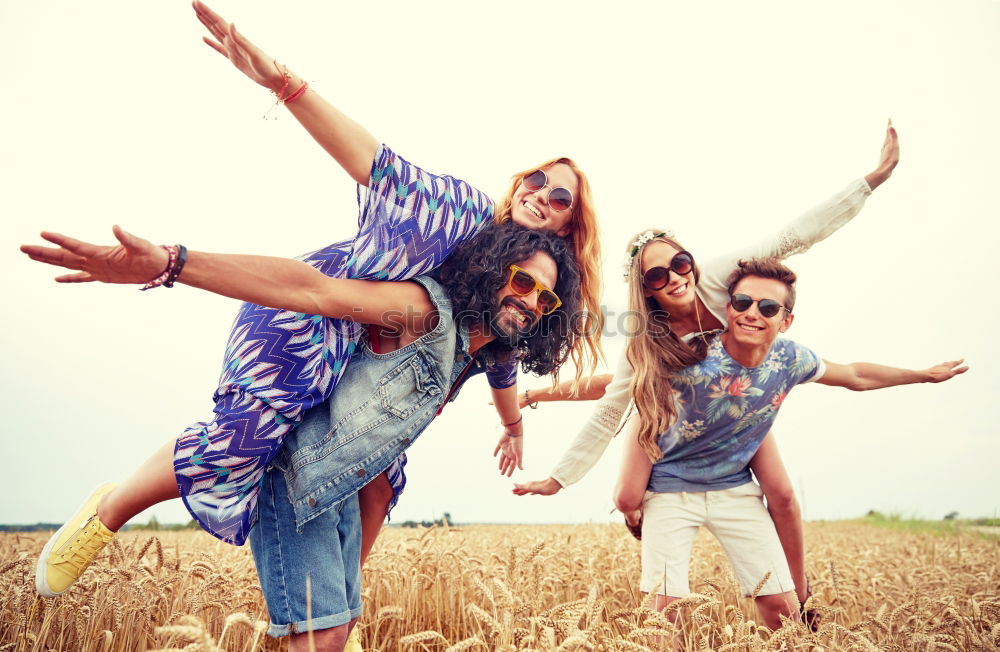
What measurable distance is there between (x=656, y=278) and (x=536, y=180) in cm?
92

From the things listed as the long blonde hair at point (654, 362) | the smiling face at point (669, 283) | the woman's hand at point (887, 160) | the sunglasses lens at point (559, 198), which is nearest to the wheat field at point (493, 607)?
the long blonde hair at point (654, 362)

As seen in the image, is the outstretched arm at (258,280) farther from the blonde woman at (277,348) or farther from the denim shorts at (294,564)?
the denim shorts at (294,564)

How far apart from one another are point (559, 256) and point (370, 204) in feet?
3.02

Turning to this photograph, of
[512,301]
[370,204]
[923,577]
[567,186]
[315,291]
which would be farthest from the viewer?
[923,577]

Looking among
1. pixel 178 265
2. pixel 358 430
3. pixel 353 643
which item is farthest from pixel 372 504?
pixel 178 265

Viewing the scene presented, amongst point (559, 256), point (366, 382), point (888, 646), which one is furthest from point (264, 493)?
point (888, 646)

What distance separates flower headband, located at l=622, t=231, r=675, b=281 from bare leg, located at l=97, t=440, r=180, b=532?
9.12 feet

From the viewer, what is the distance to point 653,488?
158 inches

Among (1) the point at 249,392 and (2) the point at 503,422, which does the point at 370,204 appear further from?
(2) the point at 503,422

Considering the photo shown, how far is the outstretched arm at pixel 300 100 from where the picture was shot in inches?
91.9

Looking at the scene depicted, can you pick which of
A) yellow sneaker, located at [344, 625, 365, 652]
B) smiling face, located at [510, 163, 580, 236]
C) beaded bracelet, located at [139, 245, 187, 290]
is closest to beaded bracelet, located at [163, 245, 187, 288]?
beaded bracelet, located at [139, 245, 187, 290]

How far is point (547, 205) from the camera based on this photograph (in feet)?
11.6

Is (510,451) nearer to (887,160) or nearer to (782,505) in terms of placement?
(782,505)

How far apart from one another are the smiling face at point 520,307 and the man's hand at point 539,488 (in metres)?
1.37
